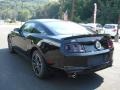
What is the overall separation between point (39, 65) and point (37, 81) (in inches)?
16.4

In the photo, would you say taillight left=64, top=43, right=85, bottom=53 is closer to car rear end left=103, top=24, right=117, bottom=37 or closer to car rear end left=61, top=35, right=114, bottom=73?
car rear end left=61, top=35, right=114, bottom=73

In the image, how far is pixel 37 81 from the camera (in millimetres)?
6238

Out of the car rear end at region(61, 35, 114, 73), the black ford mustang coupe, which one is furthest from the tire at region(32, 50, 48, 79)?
the car rear end at region(61, 35, 114, 73)

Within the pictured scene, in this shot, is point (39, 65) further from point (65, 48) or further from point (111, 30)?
point (111, 30)

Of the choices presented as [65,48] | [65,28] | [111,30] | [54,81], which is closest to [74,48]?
[65,48]

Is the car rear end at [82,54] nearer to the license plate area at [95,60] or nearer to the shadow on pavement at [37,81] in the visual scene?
the license plate area at [95,60]

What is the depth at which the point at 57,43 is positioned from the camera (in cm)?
574

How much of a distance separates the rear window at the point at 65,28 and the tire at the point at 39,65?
2.44 feet

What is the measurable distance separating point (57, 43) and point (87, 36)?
716 millimetres

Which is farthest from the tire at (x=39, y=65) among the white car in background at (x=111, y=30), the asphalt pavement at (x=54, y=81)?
the white car in background at (x=111, y=30)

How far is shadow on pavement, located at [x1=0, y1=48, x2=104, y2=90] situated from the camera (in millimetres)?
5812

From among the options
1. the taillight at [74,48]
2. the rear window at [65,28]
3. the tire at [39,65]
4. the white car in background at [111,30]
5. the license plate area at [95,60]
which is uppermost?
the rear window at [65,28]

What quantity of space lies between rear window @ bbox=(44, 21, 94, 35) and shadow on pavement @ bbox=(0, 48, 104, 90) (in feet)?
3.73

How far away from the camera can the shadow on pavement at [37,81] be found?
5812mm
